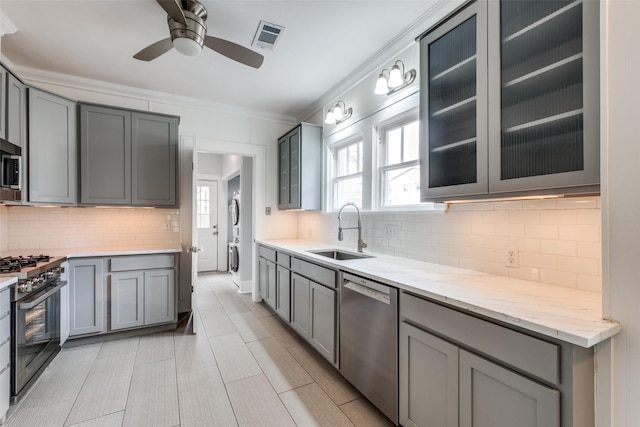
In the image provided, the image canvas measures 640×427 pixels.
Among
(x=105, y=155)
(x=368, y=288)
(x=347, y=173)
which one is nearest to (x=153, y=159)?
(x=105, y=155)

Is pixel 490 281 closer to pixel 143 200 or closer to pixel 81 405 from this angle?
pixel 81 405

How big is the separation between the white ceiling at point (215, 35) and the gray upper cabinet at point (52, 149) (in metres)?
0.50

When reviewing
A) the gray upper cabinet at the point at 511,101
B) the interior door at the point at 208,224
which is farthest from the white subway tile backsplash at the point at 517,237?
the interior door at the point at 208,224

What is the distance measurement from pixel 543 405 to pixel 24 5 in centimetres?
383

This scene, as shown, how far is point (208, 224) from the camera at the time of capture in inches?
247

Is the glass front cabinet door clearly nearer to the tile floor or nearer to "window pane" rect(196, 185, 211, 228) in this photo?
the tile floor

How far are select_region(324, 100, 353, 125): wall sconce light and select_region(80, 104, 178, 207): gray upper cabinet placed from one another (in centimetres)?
182

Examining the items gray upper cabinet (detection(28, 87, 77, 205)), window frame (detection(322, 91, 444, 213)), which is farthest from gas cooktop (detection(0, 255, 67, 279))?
window frame (detection(322, 91, 444, 213))

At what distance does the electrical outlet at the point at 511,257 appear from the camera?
1.70 metres

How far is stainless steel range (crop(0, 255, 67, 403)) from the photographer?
1.90 metres

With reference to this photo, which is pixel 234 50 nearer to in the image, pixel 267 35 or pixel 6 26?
pixel 267 35

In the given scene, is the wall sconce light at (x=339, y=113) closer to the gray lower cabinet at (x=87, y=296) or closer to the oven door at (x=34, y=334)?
the gray lower cabinet at (x=87, y=296)

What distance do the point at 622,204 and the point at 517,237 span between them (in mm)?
714

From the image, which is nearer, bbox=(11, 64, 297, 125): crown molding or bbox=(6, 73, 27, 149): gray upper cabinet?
bbox=(6, 73, 27, 149): gray upper cabinet
